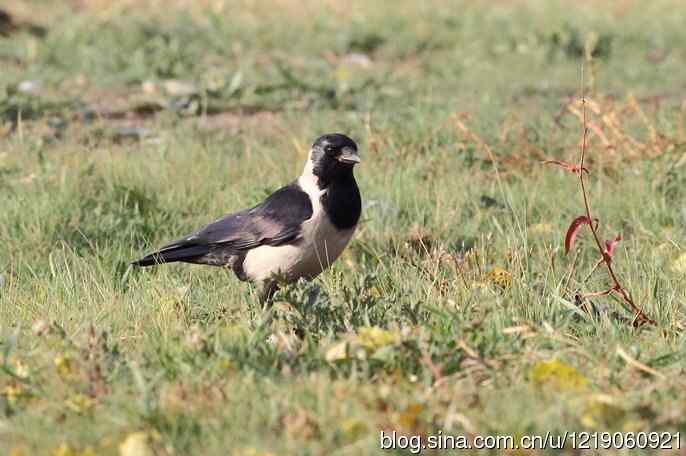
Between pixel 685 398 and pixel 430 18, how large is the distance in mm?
9476

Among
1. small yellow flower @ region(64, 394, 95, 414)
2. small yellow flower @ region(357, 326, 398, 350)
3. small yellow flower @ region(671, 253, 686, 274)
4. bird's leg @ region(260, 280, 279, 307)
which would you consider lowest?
bird's leg @ region(260, 280, 279, 307)

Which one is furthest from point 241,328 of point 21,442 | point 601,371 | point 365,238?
point 365,238

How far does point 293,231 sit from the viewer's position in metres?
4.55

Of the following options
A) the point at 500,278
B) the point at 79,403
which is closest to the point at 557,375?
the point at 500,278

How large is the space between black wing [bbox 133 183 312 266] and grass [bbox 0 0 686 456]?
0.12 meters

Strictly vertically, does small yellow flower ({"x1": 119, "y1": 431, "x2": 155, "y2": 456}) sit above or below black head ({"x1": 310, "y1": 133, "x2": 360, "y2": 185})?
below

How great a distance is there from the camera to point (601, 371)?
3170 mm

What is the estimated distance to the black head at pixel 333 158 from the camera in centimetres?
471

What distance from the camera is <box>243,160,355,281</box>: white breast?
4.52 meters

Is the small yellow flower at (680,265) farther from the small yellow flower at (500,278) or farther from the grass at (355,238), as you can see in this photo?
the small yellow flower at (500,278)

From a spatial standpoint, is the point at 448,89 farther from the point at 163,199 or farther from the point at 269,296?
the point at 269,296

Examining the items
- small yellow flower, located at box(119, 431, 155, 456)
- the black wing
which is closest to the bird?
the black wing

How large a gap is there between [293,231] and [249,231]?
0.28 m

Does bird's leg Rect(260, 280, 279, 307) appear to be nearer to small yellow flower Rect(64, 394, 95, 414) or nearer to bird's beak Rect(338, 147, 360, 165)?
bird's beak Rect(338, 147, 360, 165)
